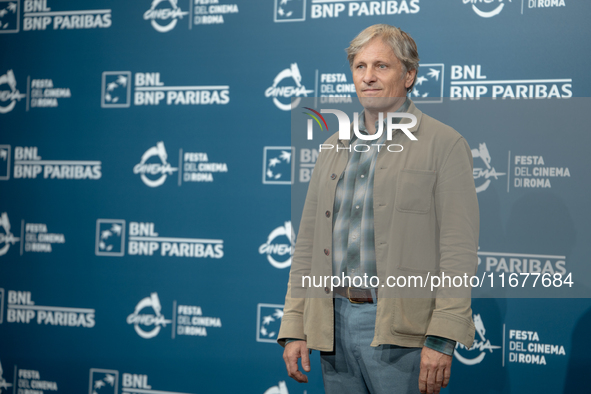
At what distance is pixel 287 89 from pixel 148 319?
147cm

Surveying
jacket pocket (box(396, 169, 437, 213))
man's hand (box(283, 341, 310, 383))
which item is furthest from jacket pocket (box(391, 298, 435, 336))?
man's hand (box(283, 341, 310, 383))

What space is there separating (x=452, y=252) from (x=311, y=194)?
1.77ft

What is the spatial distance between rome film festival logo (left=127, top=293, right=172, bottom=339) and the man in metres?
1.51

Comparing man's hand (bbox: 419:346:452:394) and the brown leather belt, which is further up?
the brown leather belt

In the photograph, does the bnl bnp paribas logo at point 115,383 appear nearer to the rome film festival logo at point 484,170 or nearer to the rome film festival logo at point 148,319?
the rome film festival logo at point 148,319

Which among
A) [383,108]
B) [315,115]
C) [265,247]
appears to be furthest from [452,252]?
[265,247]

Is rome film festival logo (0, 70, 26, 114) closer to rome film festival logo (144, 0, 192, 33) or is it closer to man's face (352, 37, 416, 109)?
rome film festival logo (144, 0, 192, 33)

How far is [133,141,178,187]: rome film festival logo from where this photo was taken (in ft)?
10.3

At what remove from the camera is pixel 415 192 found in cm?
171

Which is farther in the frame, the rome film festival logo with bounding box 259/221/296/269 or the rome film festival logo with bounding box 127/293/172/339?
the rome film festival logo with bounding box 127/293/172/339

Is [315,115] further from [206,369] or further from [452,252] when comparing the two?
[206,369]

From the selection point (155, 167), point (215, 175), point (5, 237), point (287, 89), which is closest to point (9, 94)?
point (5, 237)

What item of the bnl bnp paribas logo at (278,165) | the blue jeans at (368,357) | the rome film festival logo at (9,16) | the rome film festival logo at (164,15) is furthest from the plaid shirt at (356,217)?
the rome film festival logo at (9,16)

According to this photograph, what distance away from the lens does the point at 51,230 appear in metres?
3.33
